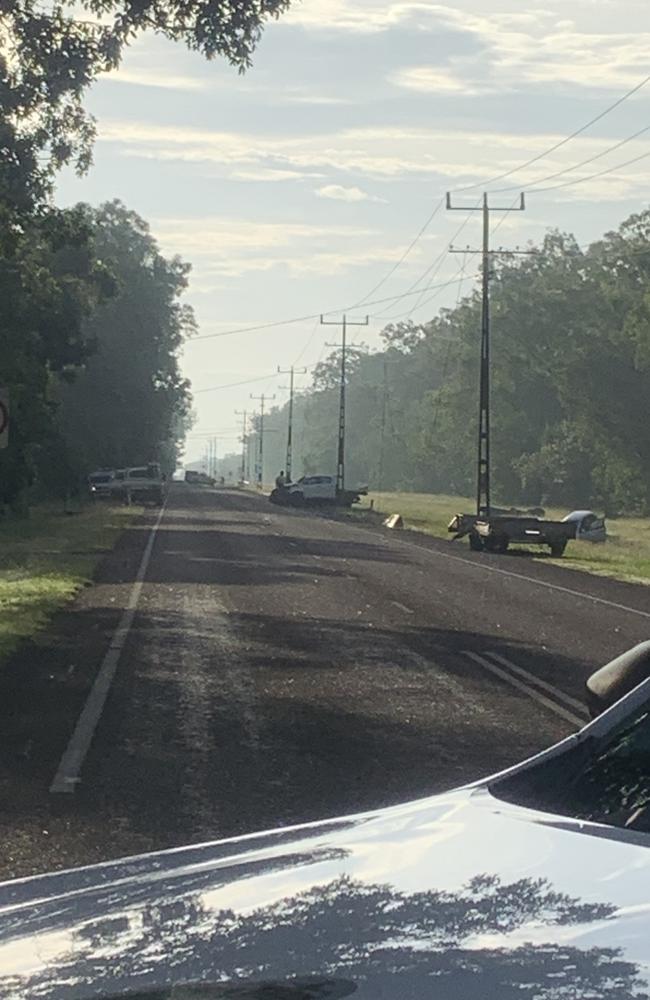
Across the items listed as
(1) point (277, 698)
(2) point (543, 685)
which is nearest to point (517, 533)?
(2) point (543, 685)

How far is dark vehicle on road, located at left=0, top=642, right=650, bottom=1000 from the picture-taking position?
253cm

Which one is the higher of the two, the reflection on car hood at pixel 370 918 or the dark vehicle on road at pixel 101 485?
the reflection on car hood at pixel 370 918

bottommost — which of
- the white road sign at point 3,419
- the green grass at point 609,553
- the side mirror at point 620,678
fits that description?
the green grass at point 609,553

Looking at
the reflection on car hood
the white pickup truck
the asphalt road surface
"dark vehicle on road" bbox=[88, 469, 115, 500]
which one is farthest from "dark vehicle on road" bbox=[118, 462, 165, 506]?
the reflection on car hood

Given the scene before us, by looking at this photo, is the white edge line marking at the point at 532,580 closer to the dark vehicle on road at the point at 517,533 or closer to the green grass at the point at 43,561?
the dark vehicle on road at the point at 517,533

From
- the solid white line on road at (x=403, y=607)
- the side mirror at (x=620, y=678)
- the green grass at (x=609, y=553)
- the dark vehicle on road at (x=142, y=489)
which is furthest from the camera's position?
the dark vehicle on road at (x=142, y=489)

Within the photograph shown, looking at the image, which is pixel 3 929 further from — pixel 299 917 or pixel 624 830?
pixel 624 830

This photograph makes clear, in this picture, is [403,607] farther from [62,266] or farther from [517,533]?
[62,266]

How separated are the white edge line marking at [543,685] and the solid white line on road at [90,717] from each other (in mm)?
3488

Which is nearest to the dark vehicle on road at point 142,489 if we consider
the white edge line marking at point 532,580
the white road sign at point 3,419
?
the white edge line marking at point 532,580

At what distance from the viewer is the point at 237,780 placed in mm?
10508

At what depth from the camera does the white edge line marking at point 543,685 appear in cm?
1412

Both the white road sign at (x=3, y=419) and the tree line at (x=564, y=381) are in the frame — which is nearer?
the white road sign at (x=3, y=419)

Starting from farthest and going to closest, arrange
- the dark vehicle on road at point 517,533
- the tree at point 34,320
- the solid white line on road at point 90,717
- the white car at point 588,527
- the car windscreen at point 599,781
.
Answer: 1. the white car at point 588,527
2. the dark vehicle on road at point 517,533
3. the tree at point 34,320
4. the solid white line on road at point 90,717
5. the car windscreen at point 599,781
